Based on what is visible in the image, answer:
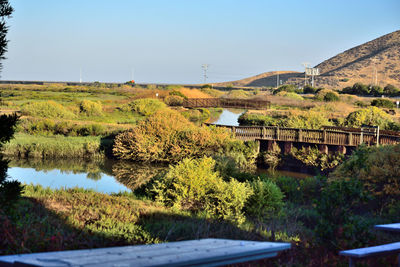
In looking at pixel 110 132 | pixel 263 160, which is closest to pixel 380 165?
pixel 263 160

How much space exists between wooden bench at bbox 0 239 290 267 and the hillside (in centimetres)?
11095

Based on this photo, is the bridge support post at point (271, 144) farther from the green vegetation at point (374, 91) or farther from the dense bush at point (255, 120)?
the green vegetation at point (374, 91)

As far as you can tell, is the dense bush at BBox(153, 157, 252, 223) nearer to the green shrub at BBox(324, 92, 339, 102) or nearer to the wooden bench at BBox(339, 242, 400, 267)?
the wooden bench at BBox(339, 242, 400, 267)

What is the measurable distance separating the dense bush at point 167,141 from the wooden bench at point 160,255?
2389cm

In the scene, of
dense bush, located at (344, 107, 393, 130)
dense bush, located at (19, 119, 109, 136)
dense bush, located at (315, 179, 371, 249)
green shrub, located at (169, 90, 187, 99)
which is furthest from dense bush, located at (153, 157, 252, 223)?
green shrub, located at (169, 90, 187, 99)

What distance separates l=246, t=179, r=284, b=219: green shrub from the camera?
43.1 ft

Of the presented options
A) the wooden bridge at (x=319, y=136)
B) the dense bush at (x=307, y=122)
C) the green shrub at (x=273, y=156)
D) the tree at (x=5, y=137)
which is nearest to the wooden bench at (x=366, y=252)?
the tree at (x=5, y=137)

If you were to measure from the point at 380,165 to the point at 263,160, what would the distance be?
15833mm

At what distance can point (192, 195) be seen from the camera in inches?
526

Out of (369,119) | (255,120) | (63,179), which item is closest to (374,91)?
(255,120)

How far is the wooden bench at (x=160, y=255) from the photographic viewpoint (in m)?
3.45

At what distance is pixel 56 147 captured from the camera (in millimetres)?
29672

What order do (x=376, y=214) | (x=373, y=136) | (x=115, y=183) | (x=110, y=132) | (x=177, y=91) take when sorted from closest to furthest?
(x=376, y=214) → (x=115, y=183) → (x=373, y=136) → (x=110, y=132) → (x=177, y=91)

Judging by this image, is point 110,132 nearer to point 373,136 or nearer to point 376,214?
point 373,136
